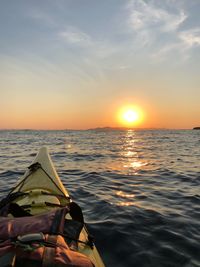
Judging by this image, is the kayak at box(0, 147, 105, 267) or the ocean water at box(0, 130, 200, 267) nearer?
the kayak at box(0, 147, 105, 267)

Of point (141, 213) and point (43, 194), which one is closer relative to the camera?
point (43, 194)

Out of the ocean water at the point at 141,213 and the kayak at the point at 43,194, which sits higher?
the kayak at the point at 43,194

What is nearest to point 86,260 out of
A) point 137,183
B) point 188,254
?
point 188,254

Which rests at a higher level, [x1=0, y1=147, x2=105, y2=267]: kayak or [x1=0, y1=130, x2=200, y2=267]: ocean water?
[x1=0, y1=147, x2=105, y2=267]: kayak

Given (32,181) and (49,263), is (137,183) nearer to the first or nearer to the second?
(32,181)

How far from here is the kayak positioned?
389cm

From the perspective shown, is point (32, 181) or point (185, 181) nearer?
point (32, 181)

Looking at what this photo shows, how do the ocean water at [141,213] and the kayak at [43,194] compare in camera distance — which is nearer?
the kayak at [43,194]

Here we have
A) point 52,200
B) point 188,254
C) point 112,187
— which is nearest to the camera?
point 188,254

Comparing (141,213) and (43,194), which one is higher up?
(43,194)

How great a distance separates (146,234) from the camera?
560 centimetres

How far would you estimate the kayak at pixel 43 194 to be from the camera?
3.89 metres

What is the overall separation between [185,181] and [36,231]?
334 inches

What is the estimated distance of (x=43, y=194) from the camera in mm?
5617
